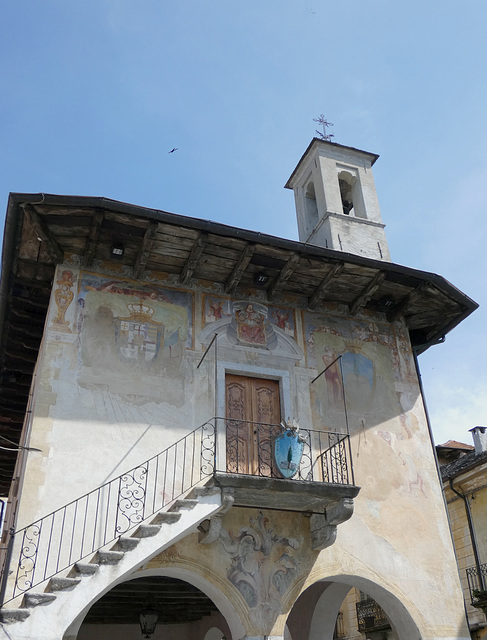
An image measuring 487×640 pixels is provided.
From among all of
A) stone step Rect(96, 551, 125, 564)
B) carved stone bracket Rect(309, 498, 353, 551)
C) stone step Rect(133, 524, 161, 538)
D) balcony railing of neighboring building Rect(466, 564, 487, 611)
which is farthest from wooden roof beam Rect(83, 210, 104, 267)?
balcony railing of neighboring building Rect(466, 564, 487, 611)

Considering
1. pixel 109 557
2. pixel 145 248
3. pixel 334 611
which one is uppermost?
pixel 145 248

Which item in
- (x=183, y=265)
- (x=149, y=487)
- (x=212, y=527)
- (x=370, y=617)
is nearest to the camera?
(x=212, y=527)

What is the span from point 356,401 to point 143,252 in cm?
460

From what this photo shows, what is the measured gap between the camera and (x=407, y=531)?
10547 millimetres

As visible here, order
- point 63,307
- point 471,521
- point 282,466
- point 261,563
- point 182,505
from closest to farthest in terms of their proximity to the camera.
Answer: point 182,505
point 261,563
point 282,466
point 63,307
point 471,521

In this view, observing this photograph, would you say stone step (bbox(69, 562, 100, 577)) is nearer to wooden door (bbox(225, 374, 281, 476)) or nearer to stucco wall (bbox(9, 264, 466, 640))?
stucco wall (bbox(9, 264, 466, 640))

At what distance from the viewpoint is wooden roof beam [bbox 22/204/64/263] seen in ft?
32.2

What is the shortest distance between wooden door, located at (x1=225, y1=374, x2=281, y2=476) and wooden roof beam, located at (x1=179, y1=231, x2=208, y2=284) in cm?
191

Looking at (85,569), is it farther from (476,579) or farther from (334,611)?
(476,579)

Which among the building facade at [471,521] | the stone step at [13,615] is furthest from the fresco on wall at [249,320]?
the building facade at [471,521]

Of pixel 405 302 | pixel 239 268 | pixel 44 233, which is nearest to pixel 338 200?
pixel 405 302

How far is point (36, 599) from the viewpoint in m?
7.15

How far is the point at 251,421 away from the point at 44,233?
14.8 feet

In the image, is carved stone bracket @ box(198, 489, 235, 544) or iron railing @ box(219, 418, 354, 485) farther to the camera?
iron railing @ box(219, 418, 354, 485)
